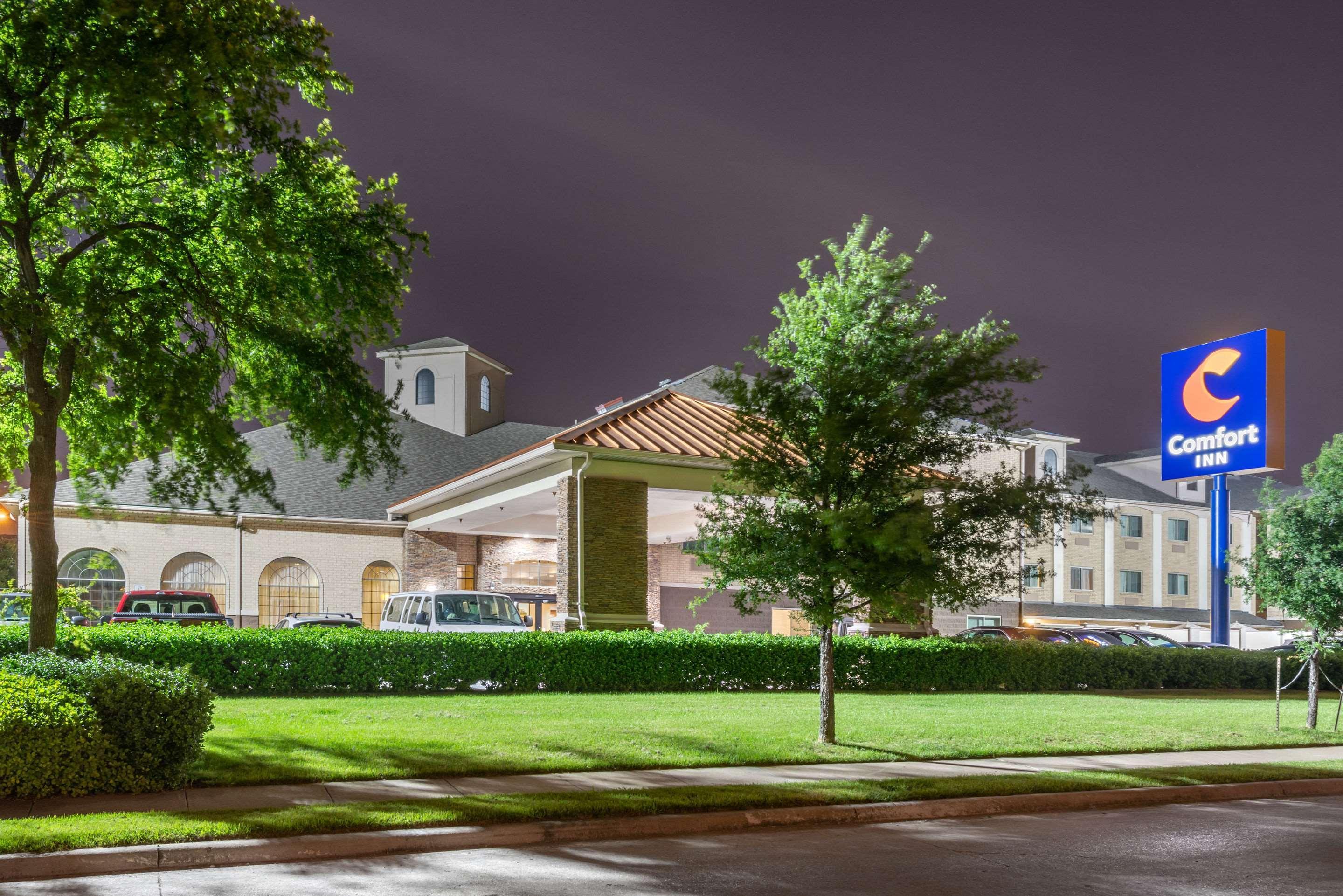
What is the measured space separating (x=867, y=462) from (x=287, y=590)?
93.2 ft

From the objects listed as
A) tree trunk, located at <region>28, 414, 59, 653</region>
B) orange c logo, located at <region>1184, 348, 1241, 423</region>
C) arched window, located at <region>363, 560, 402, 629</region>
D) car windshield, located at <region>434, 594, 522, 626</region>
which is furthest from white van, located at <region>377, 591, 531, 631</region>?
orange c logo, located at <region>1184, 348, 1241, 423</region>

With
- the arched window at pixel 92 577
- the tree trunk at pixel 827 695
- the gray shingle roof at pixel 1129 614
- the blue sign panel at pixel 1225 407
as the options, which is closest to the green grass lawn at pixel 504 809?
the tree trunk at pixel 827 695

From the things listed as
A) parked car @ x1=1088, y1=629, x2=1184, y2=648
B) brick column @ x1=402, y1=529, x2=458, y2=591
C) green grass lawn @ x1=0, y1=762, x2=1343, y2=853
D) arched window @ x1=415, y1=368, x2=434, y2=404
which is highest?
arched window @ x1=415, y1=368, x2=434, y2=404

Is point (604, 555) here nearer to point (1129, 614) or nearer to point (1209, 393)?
point (1209, 393)

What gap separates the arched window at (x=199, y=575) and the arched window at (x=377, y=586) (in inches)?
175

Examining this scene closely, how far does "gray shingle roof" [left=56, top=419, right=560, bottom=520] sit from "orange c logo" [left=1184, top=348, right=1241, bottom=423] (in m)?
24.8

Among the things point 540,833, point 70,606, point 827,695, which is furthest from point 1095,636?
point 540,833

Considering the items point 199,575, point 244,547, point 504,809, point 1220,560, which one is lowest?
point 504,809

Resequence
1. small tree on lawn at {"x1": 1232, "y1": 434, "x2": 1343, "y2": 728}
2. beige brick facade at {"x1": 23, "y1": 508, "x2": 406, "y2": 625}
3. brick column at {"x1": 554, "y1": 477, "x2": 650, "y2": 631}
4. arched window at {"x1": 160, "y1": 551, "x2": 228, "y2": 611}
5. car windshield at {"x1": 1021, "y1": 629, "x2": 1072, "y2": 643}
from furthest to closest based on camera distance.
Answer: arched window at {"x1": 160, "y1": 551, "x2": 228, "y2": 611}, beige brick facade at {"x1": 23, "y1": 508, "x2": 406, "y2": 625}, car windshield at {"x1": 1021, "y1": 629, "x2": 1072, "y2": 643}, brick column at {"x1": 554, "y1": 477, "x2": 650, "y2": 631}, small tree on lawn at {"x1": 1232, "y1": 434, "x2": 1343, "y2": 728}

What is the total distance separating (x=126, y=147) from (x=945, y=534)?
10.4 metres

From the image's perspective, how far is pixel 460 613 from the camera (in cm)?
2423

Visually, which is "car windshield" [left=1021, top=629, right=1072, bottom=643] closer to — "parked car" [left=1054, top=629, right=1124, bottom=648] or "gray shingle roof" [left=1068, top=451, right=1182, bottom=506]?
"parked car" [left=1054, top=629, right=1124, bottom=648]

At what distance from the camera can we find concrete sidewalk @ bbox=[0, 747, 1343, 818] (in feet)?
31.1

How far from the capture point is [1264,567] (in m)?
18.5
